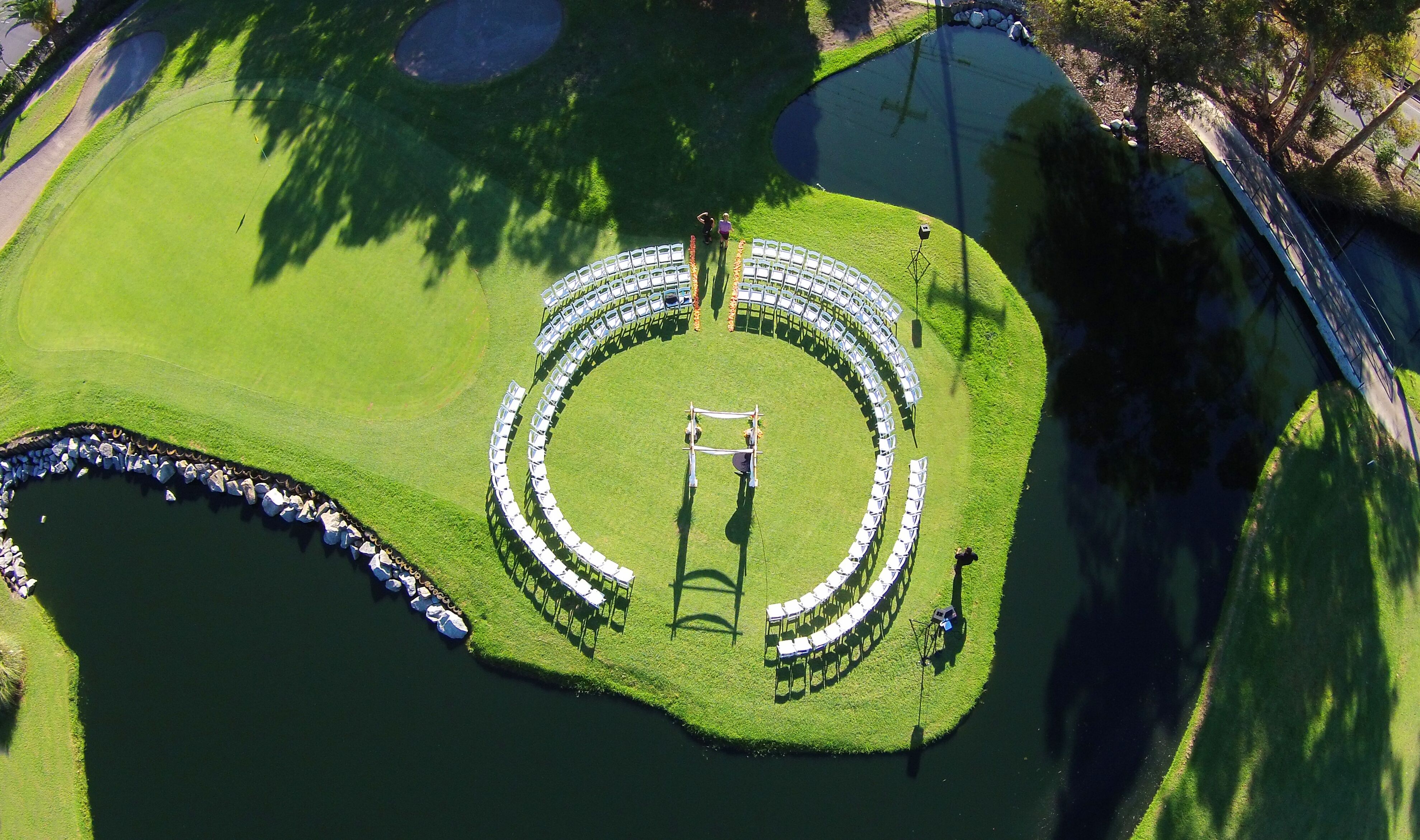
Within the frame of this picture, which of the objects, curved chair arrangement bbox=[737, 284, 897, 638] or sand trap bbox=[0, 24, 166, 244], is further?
sand trap bbox=[0, 24, 166, 244]

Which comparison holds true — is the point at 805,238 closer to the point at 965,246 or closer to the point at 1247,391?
the point at 965,246

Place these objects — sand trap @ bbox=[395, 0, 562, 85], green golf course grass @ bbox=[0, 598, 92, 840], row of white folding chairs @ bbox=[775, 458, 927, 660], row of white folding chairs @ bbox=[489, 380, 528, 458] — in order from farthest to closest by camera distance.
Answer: sand trap @ bbox=[395, 0, 562, 85]
row of white folding chairs @ bbox=[489, 380, 528, 458]
row of white folding chairs @ bbox=[775, 458, 927, 660]
green golf course grass @ bbox=[0, 598, 92, 840]

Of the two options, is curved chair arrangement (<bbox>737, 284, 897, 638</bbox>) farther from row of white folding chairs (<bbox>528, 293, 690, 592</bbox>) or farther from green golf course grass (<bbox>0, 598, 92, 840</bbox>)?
green golf course grass (<bbox>0, 598, 92, 840</bbox>)

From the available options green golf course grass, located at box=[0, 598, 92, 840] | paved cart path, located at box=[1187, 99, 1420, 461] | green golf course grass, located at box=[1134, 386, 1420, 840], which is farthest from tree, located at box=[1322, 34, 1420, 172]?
green golf course grass, located at box=[0, 598, 92, 840]

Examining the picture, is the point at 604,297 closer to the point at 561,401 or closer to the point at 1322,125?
the point at 561,401

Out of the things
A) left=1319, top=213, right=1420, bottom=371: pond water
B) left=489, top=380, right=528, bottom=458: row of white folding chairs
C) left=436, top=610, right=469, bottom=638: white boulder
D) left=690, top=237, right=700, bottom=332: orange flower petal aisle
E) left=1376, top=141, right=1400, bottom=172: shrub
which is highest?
left=1376, top=141, right=1400, bottom=172: shrub

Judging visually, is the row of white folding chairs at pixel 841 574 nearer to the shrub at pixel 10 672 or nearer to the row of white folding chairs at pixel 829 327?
the row of white folding chairs at pixel 829 327

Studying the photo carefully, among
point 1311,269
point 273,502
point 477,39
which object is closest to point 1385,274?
point 1311,269

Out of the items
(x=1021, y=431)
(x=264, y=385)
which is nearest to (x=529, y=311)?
(x=264, y=385)
